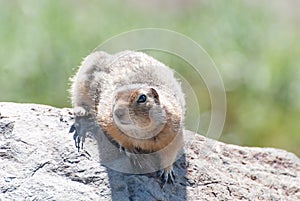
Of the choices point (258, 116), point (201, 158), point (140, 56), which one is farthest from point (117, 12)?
point (201, 158)

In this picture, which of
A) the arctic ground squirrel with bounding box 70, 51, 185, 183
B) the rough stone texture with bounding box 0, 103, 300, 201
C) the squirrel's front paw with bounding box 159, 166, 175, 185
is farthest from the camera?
the squirrel's front paw with bounding box 159, 166, 175, 185

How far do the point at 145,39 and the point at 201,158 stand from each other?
3.38 meters

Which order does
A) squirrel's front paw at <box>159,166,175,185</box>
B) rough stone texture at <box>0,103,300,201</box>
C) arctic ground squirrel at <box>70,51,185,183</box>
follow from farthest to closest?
squirrel's front paw at <box>159,166,175,185</box>, arctic ground squirrel at <box>70,51,185,183</box>, rough stone texture at <box>0,103,300,201</box>

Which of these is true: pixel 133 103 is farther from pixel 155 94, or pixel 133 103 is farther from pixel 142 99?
pixel 155 94

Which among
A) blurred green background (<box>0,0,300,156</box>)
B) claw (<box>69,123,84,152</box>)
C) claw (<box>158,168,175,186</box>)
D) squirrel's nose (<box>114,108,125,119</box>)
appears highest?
blurred green background (<box>0,0,300,156</box>)

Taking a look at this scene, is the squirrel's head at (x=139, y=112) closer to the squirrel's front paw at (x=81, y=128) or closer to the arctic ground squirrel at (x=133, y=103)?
the arctic ground squirrel at (x=133, y=103)

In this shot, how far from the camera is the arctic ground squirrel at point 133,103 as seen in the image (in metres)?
6.06

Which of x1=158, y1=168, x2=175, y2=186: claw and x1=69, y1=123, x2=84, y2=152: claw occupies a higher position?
x1=69, y1=123, x2=84, y2=152: claw

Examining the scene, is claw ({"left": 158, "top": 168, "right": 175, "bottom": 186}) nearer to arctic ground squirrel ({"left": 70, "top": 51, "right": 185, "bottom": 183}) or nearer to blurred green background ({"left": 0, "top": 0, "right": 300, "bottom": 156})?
arctic ground squirrel ({"left": 70, "top": 51, "right": 185, "bottom": 183})

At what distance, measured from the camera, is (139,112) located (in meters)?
6.00

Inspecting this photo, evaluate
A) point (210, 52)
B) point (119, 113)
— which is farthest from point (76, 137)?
point (210, 52)

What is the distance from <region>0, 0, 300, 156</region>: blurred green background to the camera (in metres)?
9.76

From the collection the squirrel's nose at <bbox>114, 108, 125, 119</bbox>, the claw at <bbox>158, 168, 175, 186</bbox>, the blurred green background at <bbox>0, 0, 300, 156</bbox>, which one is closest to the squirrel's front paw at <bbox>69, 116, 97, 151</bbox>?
the squirrel's nose at <bbox>114, 108, 125, 119</bbox>

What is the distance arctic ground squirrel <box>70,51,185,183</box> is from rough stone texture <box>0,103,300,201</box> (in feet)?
0.56
